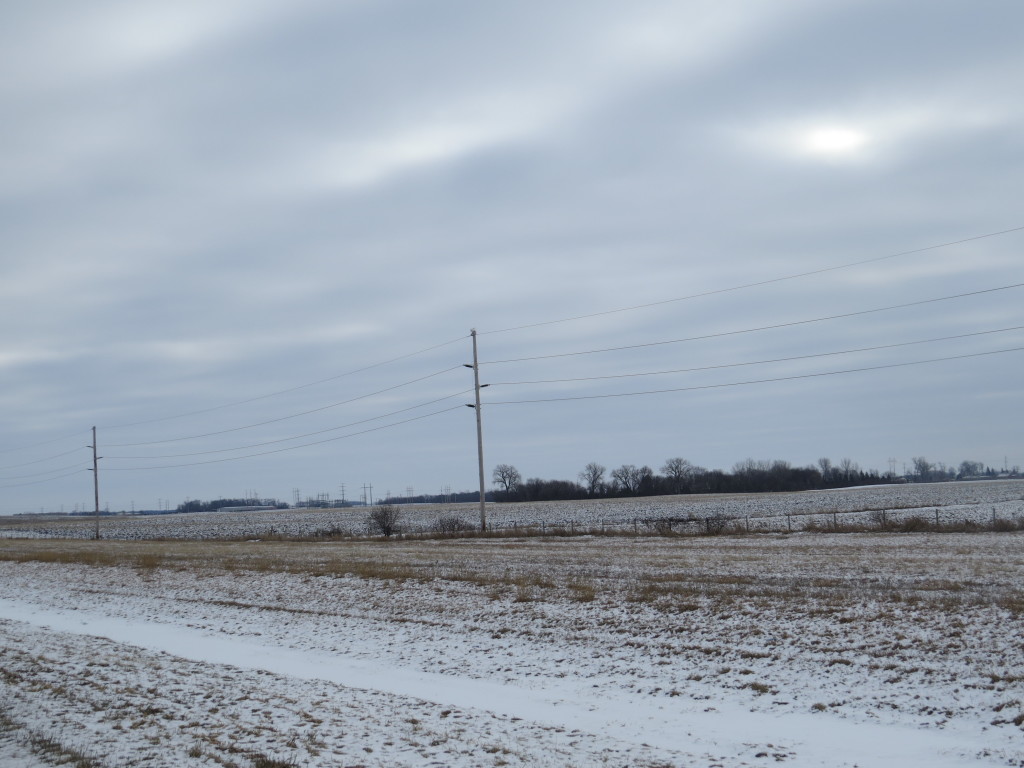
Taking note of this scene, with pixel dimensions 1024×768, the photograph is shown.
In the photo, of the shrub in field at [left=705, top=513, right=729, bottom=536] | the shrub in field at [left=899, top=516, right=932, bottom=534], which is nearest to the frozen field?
the shrub in field at [left=705, top=513, right=729, bottom=536]

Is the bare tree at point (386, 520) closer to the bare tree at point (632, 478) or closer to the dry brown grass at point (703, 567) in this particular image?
the dry brown grass at point (703, 567)

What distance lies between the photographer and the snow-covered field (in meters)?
10.2

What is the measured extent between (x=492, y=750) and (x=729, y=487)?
572 ft

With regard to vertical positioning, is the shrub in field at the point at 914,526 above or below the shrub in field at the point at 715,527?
above

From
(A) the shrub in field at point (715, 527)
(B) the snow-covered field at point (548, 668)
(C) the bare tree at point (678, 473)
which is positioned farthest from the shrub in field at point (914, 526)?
(C) the bare tree at point (678, 473)

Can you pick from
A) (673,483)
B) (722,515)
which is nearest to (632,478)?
(673,483)

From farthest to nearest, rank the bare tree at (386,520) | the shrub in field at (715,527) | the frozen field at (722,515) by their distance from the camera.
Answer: the bare tree at (386,520) < the frozen field at (722,515) < the shrub in field at (715,527)

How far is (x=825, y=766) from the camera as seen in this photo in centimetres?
952

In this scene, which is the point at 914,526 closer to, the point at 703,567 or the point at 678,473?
the point at 703,567

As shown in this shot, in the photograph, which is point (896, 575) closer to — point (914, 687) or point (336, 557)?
point (914, 687)

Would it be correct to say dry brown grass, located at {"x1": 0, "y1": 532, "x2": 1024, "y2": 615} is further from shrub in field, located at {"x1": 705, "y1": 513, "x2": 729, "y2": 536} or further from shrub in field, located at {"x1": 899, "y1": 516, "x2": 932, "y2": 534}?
shrub in field, located at {"x1": 705, "y1": 513, "x2": 729, "y2": 536}

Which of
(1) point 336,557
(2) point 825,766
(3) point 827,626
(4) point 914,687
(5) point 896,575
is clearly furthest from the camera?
(1) point 336,557

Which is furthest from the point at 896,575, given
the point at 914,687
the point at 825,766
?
the point at 825,766

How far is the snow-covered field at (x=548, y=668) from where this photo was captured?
1023 cm
